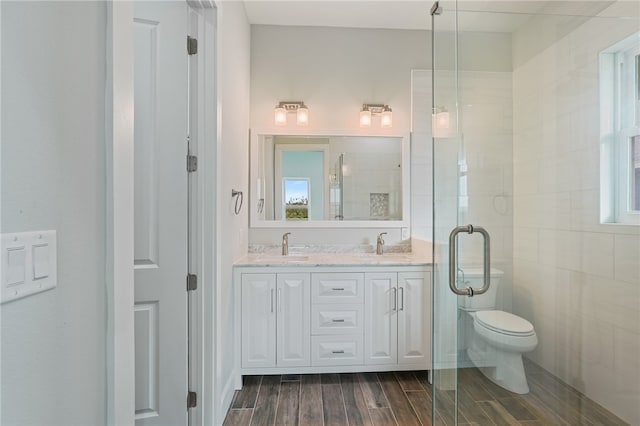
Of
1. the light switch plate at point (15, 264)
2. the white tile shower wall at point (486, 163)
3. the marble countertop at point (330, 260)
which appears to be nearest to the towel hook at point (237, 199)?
the marble countertop at point (330, 260)

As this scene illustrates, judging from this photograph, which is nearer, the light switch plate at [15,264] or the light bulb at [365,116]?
the light switch plate at [15,264]

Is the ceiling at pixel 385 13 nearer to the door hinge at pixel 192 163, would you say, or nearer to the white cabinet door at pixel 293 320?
the door hinge at pixel 192 163

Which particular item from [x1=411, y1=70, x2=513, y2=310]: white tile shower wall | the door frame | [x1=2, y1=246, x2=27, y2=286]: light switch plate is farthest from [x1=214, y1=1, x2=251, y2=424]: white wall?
[x1=411, y1=70, x2=513, y2=310]: white tile shower wall

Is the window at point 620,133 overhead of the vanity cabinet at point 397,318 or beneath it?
overhead

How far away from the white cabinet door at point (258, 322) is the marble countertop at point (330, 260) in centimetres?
17

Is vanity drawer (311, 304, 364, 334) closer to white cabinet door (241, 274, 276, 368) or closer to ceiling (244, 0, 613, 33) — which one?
white cabinet door (241, 274, 276, 368)

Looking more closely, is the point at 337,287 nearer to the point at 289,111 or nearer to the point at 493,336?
the point at 493,336

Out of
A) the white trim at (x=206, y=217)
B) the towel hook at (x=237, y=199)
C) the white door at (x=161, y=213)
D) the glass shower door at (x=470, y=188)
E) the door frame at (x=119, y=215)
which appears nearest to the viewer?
the door frame at (x=119, y=215)

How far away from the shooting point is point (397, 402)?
2.08 metres

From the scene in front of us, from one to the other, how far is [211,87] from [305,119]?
1340 mm

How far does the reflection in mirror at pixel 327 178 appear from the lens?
2891mm

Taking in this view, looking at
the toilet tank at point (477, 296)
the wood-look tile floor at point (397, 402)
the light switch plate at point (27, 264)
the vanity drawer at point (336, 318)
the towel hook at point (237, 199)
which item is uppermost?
the towel hook at point (237, 199)

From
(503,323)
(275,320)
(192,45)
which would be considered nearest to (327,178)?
(275,320)

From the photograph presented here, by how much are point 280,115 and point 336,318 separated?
1823 millimetres
